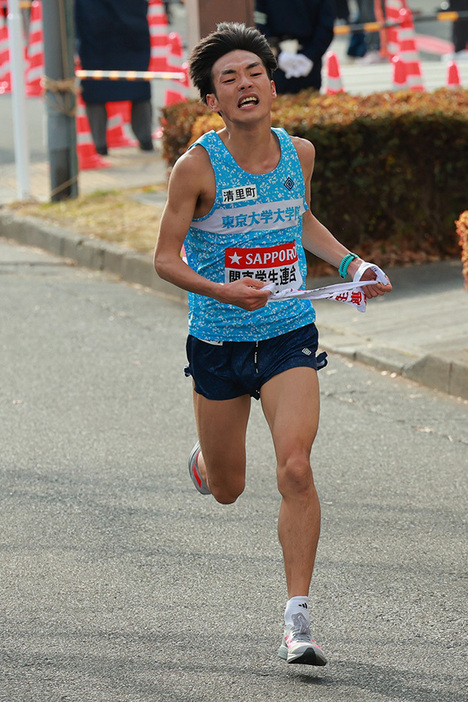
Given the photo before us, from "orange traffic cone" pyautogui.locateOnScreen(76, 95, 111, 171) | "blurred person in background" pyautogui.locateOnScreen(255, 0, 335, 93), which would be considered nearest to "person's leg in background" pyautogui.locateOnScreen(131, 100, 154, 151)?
"orange traffic cone" pyautogui.locateOnScreen(76, 95, 111, 171)

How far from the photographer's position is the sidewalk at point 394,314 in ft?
22.9

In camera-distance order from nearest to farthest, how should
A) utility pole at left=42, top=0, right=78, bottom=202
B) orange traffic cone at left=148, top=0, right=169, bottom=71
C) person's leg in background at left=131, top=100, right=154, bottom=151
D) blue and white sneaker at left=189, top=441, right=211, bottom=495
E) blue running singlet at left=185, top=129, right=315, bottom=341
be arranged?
blue running singlet at left=185, top=129, right=315, bottom=341 → blue and white sneaker at left=189, top=441, right=211, bottom=495 → utility pole at left=42, top=0, right=78, bottom=202 → person's leg in background at left=131, top=100, right=154, bottom=151 → orange traffic cone at left=148, top=0, right=169, bottom=71

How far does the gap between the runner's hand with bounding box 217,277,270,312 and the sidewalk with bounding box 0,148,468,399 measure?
3.21 m

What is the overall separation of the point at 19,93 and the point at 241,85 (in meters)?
9.02

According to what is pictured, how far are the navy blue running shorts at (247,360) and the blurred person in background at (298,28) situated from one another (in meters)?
7.40

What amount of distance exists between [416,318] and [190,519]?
356 centimetres

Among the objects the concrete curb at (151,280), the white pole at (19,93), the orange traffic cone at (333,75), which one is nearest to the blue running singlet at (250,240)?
the concrete curb at (151,280)

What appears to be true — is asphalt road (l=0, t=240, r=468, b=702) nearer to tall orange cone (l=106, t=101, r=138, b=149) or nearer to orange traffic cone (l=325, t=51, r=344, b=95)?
tall orange cone (l=106, t=101, r=138, b=149)

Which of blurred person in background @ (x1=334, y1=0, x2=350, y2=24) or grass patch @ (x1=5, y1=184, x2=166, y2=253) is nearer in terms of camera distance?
grass patch @ (x1=5, y1=184, x2=166, y2=253)

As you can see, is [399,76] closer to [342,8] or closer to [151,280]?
[342,8]

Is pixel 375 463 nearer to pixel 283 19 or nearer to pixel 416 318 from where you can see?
pixel 416 318

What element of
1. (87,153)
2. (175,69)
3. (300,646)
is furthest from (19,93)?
(300,646)

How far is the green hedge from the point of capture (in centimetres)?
901

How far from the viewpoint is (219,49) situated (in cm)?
396
